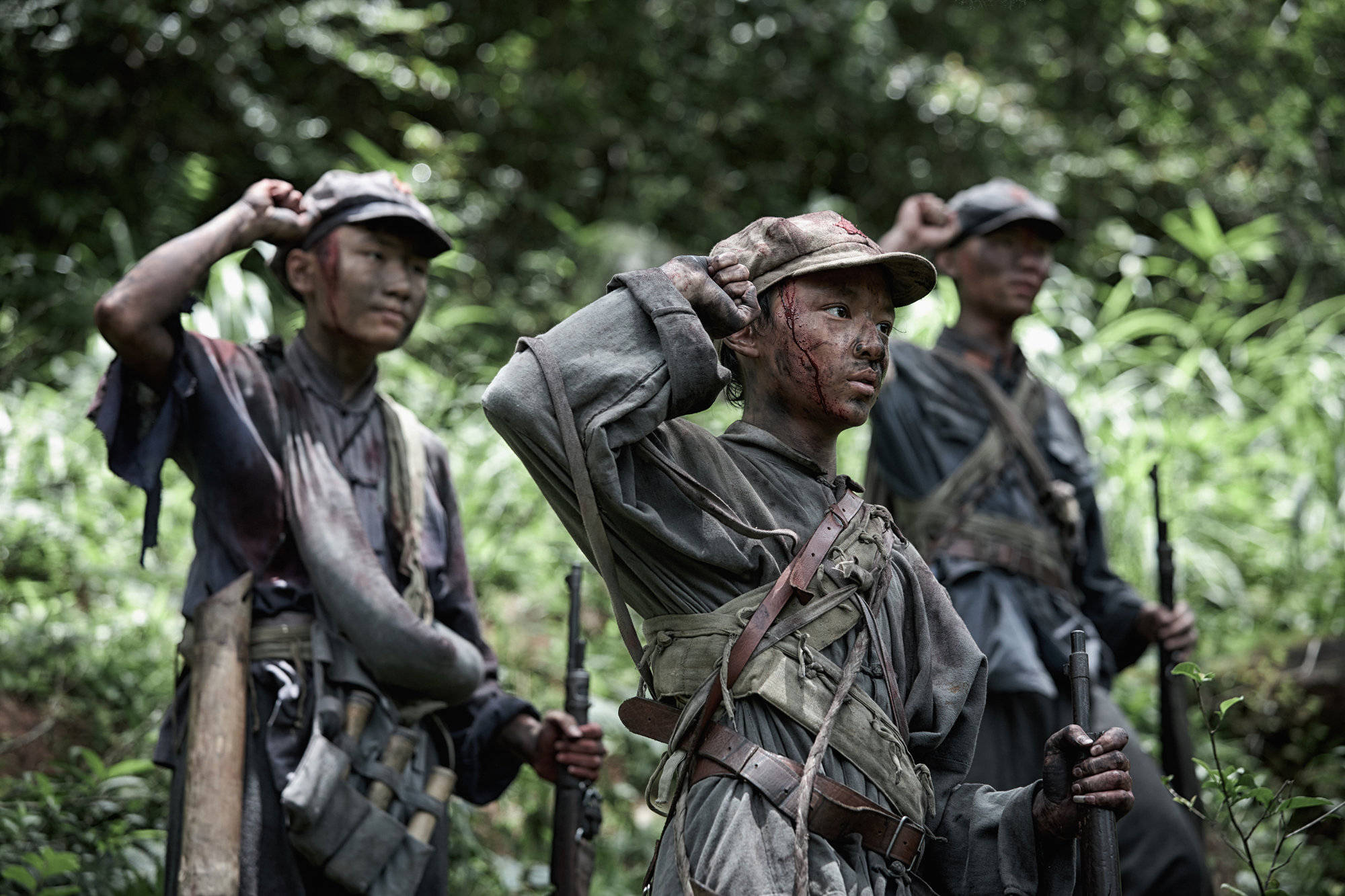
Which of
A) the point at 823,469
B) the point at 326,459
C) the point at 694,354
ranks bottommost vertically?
the point at 326,459

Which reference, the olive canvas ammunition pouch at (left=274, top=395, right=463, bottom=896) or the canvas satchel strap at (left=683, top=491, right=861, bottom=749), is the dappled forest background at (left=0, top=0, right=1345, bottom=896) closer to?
the olive canvas ammunition pouch at (left=274, top=395, right=463, bottom=896)

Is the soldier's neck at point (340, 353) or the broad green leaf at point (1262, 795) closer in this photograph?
the broad green leaf at point (1262, 795)

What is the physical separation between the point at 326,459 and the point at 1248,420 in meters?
5.81

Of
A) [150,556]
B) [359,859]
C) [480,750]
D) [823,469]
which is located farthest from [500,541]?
[823,469]

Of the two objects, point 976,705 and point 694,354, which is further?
point 976,705

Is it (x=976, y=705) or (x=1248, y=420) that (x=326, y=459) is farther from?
(x=1248, y=420)

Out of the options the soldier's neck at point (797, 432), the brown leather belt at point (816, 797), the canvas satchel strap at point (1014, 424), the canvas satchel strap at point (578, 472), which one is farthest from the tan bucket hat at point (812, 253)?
the canvas satchel strap at point (1014, 424)

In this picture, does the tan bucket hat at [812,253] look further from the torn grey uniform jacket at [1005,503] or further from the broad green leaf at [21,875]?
the broad green leaf at [21,875]

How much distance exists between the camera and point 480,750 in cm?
375

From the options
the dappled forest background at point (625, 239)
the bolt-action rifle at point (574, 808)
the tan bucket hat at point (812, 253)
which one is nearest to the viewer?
the tan bucket hat at point (812, 253)

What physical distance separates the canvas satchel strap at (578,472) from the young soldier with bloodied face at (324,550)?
3.71 ft

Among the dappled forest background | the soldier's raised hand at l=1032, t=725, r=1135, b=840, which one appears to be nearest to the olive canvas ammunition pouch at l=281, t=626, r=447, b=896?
the dappled forest background

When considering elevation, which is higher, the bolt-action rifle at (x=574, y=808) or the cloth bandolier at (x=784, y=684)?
the cloth bandolier at (x=784, y=684)

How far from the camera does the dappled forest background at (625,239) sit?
5.31 m
